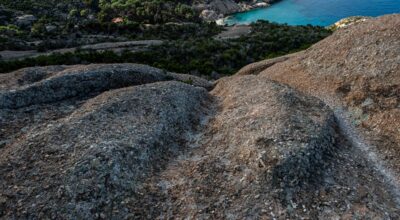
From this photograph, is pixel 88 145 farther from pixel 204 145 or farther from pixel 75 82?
pixel 75 82

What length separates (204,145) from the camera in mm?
26781

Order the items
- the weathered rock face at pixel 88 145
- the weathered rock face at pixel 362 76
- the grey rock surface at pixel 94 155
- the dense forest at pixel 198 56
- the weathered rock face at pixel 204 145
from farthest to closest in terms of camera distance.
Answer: the dense forest at pixel 198 56, the weathered rock face at pixel 362 76, the weathered rock face at pixel 204 145, the weathered rock face at pixel 88 145, the grey rock surface at pixel 94 155

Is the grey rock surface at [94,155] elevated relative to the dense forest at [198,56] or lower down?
elevated

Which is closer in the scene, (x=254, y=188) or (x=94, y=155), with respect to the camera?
(x=254, y=188)

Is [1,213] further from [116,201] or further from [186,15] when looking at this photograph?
[186,15]

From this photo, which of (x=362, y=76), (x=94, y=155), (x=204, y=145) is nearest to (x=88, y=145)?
(x=94, y=155)

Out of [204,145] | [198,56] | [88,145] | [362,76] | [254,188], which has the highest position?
[362,76]

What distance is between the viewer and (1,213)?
62.5ft

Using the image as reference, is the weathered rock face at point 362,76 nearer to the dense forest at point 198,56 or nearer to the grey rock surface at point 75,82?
the grey rock surface at point 75,82

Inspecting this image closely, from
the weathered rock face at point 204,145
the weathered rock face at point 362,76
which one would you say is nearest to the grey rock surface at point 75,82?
the weathered rock face at point 204,145

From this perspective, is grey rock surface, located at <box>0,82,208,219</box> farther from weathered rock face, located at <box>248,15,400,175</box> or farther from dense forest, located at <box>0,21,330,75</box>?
dense forest, located at <box>0,21,330,75</box>

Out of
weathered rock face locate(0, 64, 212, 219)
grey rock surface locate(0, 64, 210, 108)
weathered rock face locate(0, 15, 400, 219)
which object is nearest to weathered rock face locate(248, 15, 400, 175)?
weathered rock face locate(0, 15, 400, 219)

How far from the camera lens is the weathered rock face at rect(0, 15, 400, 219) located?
20.3 meters

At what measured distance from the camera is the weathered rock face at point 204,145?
66.5 ft
